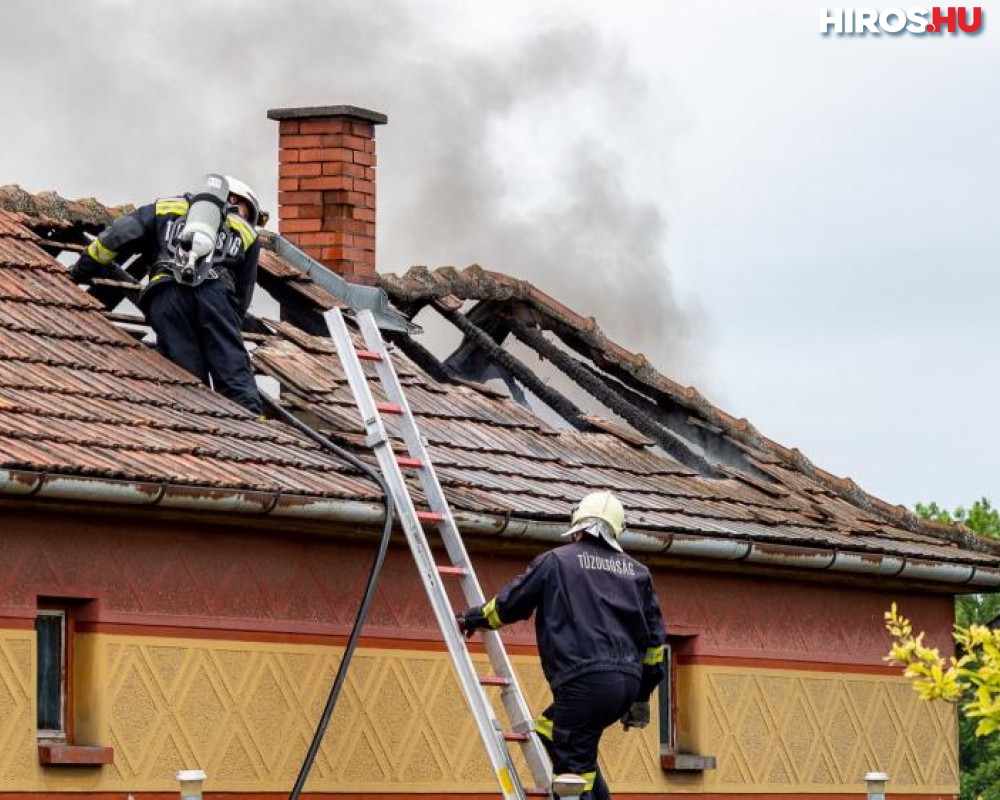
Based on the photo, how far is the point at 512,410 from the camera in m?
17.1

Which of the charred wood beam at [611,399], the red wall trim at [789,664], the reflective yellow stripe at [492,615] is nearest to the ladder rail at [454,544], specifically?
the reflective yellow stripe at [492,615]

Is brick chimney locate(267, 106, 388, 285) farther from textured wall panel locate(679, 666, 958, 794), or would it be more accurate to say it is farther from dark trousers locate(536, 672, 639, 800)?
dark trousers locate(536, 672, 639, 800)

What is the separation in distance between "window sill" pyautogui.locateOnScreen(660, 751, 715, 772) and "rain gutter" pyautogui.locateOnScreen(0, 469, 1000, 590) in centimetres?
117

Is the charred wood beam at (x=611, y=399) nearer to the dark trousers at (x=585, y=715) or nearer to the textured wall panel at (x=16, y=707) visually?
the dark trousers at (x=585, y=715)

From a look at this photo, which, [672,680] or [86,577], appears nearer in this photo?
[86,577]

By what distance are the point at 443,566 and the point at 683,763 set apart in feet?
8.38

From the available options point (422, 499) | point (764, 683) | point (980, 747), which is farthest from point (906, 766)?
point (980, 747)

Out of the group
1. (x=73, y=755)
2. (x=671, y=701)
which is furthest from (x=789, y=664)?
(x=73, y=755)

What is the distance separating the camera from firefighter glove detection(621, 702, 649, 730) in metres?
13.1

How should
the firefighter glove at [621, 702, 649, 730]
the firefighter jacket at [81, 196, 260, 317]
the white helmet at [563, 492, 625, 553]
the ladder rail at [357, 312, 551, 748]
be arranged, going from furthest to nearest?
the firefighter jacket at [81, 196, 260, 317] < the firefighter glove at [621, 702, 649, 730] < the ladder rail at [357, 312, 551, 748] < the white helmet at [563, 492, 625, 553]

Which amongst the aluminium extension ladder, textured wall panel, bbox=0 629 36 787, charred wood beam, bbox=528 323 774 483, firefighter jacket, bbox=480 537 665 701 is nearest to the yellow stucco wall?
textured wall panel, bbox=0 629 36 787

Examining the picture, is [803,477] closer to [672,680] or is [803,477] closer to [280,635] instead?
[672,680]

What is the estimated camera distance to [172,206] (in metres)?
14.8

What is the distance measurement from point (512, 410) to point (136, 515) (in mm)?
5005
